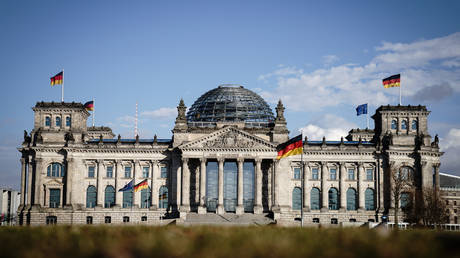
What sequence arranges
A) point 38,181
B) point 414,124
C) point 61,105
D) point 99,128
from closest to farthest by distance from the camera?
1. point 38,181
2. point 414,124
3. point 61,105
4. point 99,128

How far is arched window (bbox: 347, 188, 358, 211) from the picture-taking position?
3856 inches

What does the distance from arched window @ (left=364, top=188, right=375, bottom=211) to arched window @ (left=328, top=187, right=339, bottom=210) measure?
5202mm

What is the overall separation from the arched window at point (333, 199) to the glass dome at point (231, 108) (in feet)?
57.5

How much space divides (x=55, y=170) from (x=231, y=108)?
34.3 m

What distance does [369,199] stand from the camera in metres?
98.1

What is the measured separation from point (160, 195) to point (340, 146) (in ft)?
111

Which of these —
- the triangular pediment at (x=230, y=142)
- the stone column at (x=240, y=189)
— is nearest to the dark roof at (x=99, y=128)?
the triangular pediment at (x=230, y=142)

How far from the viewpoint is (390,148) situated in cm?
9638

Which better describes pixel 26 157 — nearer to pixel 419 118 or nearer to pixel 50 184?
pixel 50 184

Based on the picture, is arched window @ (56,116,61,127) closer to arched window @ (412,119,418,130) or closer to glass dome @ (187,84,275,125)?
glass dome @ (187,84,275,125)

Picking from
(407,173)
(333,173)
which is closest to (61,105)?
(333,173)

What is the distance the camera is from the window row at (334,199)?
9775cm

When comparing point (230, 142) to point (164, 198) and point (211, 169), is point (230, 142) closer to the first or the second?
point (211, 169)

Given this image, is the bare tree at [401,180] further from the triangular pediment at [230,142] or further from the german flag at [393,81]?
the triangular pediment at [230,142]
